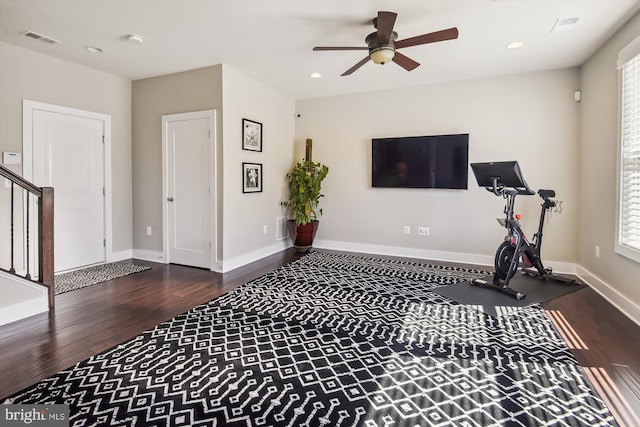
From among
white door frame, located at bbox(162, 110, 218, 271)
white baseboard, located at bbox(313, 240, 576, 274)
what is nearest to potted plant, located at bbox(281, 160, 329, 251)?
white baseboard, located at bbox(313, 240, 576, 274)

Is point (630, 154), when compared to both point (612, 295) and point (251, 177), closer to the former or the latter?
point (612, 295)

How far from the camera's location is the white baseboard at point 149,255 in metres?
4.96

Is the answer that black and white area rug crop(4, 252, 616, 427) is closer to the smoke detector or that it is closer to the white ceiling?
the white ceiling

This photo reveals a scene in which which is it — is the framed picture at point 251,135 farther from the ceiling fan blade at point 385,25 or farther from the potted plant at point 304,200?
the ceiling fan blade at point 385,25

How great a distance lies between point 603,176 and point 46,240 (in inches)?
219

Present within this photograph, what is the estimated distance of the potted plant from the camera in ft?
18.7

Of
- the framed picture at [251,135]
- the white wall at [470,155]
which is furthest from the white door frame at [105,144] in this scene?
the white wall at [470,155]

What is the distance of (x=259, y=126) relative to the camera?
16.7 ft

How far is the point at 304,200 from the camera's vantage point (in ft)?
18.7

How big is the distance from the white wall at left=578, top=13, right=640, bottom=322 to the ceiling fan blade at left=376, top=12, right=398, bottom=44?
6.96ft

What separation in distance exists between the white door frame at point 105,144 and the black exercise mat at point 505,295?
4.43 metres

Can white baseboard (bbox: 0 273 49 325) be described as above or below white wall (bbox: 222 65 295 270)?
below

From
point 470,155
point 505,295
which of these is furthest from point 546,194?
point 505,295

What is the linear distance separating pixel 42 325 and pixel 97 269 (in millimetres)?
1853
